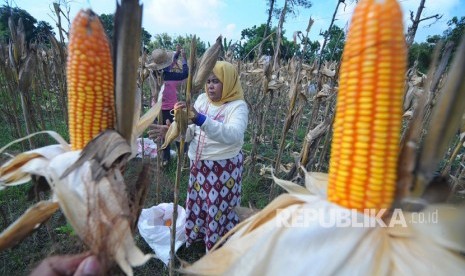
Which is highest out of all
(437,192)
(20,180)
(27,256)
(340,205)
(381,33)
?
(381,33)

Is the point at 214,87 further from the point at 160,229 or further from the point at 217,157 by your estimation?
the point at 160,229

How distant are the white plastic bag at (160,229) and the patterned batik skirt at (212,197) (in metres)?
0.12

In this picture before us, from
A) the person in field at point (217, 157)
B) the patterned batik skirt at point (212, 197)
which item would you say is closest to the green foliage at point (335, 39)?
the person in field at point (217, 157)

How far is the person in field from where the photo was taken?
254 cm

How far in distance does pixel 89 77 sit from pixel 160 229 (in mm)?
2276

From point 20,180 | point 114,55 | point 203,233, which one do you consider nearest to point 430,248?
point 114,55

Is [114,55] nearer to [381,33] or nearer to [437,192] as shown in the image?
[381,33]

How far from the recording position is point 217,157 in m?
2.73

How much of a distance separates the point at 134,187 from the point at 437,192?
34.2 inches

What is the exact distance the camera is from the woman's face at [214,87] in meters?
2.57

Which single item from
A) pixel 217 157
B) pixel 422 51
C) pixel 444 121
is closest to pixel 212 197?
pixel 217 157

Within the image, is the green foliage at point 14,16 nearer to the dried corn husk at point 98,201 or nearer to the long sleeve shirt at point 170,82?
the long sleeve shirt at point 170,82

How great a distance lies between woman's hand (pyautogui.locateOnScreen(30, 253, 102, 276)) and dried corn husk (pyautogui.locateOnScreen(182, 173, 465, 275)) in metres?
0.25

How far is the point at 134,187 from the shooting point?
3.14 ft
